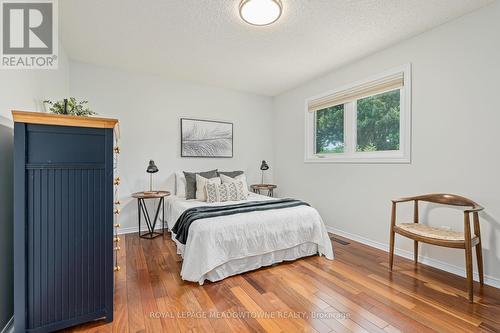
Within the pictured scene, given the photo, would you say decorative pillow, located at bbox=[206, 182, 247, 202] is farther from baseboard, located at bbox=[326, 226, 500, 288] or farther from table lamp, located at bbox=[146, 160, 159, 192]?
baseboard, located at bbox=[326, 226, 500, 288]

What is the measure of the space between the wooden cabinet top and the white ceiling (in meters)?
1.23

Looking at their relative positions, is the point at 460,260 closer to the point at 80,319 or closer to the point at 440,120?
the point at 440,120

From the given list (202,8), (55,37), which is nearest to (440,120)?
(202,8)

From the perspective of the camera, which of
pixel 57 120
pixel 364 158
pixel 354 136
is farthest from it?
pixel 354 136

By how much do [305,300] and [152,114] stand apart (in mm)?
3292

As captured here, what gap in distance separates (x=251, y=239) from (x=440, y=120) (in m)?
2.25

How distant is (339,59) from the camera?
310 centimetres

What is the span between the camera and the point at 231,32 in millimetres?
2445

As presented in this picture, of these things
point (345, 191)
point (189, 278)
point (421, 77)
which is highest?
point (421, 77)

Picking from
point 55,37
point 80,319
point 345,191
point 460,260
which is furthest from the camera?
point 345,191

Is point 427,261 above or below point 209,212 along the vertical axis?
below

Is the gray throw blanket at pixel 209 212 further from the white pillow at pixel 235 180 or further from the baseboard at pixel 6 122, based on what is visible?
the baseboard at pixel 6 122

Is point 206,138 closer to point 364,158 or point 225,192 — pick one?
point 225,192

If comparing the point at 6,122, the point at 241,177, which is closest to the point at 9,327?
the point at 6,122
